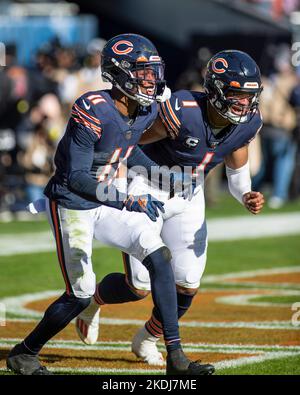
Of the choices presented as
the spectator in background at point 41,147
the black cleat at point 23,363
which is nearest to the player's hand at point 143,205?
the black cleat at point 23,363

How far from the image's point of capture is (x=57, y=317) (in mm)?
5301

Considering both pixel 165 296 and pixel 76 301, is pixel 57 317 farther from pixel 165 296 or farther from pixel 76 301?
pixel 165 296

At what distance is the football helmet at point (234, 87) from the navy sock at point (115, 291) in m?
1.16

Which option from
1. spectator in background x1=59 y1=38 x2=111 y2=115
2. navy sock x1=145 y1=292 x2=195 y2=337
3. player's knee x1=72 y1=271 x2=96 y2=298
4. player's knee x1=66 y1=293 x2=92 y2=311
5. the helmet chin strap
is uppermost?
the helmet chin strap

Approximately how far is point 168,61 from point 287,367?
12306mm

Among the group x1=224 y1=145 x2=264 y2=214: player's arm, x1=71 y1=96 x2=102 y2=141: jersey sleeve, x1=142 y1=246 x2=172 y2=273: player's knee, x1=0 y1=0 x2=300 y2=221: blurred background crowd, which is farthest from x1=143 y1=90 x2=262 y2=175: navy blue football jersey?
x1=0 y1=0 x2=300 y2=221: blurred background crowd

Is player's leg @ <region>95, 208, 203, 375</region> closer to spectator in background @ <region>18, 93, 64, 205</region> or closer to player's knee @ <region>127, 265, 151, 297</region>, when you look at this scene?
player's knee @ <region>127, 265, 151, 297</region>

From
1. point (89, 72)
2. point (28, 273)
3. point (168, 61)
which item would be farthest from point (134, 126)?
point (168, 61)

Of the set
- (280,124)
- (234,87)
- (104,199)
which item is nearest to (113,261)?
(234,87)

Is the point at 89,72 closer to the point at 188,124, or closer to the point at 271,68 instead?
the point at 271,68

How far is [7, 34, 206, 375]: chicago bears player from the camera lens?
511 centimetres

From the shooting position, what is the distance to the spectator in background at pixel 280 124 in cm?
1458

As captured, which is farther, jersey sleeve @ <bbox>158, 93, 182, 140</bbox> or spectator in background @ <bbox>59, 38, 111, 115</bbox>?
spectator in background @ <bbox>59, 38, 111, 115</bbox>

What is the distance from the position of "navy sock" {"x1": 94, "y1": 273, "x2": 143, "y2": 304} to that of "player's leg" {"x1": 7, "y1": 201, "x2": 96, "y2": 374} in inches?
21.8
